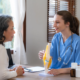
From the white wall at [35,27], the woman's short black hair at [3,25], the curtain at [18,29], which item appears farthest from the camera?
the white wall at [35,27]

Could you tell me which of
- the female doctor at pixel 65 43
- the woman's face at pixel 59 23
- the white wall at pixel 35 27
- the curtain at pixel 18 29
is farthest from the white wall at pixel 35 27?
the woman's face at pixel 59 23

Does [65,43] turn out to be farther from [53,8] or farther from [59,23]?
[53,8]

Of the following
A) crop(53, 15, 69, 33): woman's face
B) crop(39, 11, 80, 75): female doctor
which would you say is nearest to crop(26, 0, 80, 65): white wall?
crop(39, 11, 80, 75): female doctor

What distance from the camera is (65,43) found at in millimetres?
1747

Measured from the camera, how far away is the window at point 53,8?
3057 millimetres

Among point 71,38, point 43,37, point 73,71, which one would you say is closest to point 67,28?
point 71,38

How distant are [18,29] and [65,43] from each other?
4.11 ft

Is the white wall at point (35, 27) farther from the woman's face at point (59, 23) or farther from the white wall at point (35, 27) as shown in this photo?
the woman's face at point (59, 23)

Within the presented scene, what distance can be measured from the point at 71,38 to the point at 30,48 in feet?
4.52

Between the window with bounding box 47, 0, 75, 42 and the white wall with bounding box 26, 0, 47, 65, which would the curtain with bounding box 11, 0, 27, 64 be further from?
the window with bounding box 47, 0, 75, 42

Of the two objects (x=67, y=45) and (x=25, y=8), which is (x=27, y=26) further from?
(x=67, y=45)

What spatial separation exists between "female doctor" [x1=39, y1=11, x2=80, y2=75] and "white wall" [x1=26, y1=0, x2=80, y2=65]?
1.17m

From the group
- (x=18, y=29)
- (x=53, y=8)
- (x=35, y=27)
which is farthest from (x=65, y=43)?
(x=53, y=8)

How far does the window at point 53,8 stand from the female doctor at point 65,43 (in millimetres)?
1189
